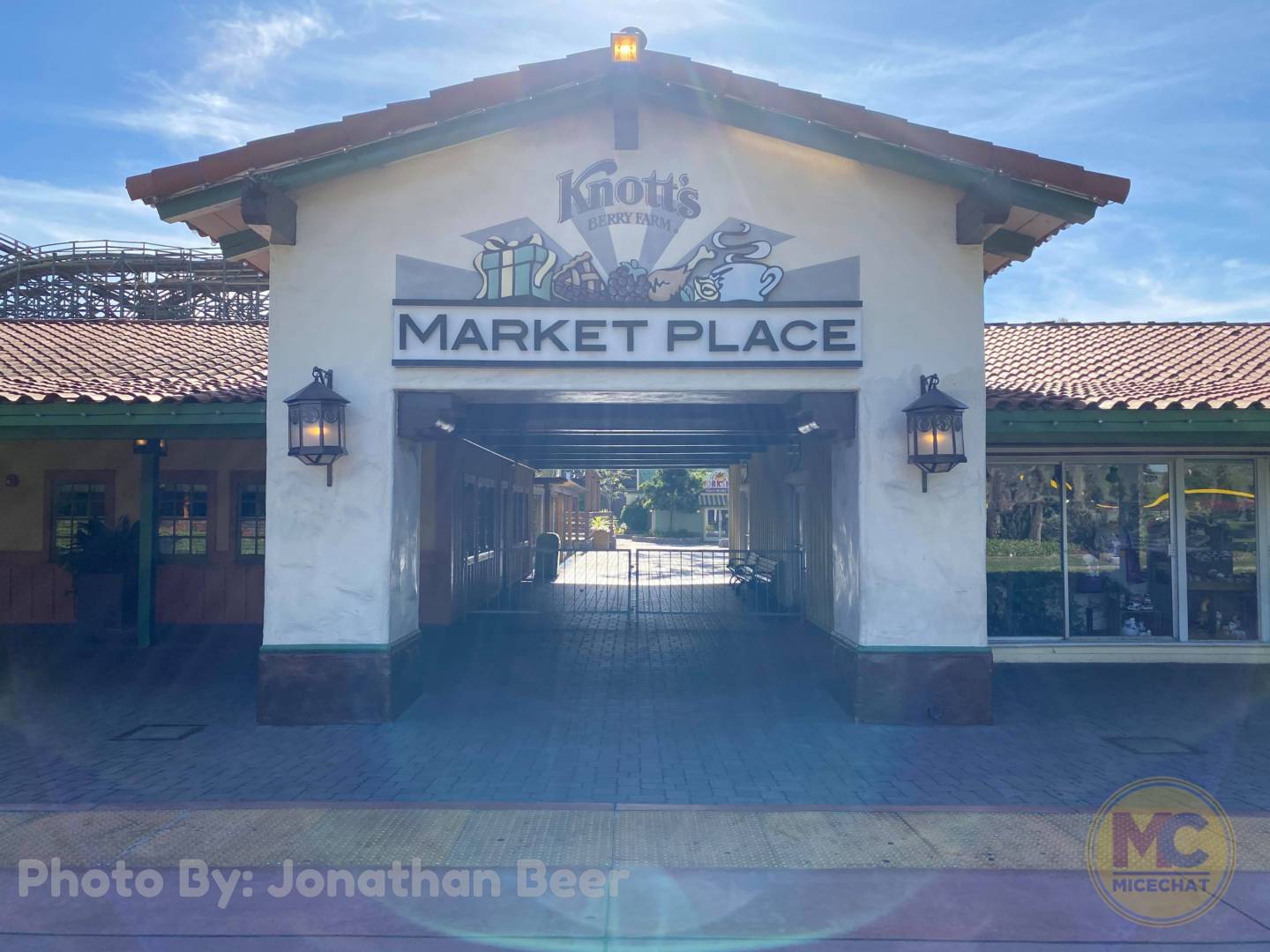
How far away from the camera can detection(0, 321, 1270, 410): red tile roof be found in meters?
8.83

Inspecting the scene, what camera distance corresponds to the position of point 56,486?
1321 cm

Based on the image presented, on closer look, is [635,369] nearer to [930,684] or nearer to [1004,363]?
[930,684]

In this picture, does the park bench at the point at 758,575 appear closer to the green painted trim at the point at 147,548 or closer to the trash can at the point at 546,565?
the trash can at the point at 546,565

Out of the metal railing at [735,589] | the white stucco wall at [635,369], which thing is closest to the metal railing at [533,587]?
the metal railing at [735,589]

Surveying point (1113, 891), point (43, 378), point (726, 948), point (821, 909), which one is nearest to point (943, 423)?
point (1113, 891)

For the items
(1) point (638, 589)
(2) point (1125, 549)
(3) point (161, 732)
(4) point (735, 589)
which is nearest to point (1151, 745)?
(2) point (1125, 549)

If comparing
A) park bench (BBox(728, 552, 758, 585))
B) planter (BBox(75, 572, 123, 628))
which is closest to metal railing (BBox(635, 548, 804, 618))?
park bench (BBox(728, 552, 758, 585))

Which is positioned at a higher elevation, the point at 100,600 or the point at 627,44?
the point at 627,44

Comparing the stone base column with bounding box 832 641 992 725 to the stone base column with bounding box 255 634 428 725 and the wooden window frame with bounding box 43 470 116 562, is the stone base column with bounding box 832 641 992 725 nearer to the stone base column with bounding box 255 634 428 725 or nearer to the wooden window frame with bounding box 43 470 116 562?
the stone base column with bounding box 255 634 428 725

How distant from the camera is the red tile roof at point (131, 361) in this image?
344 inches

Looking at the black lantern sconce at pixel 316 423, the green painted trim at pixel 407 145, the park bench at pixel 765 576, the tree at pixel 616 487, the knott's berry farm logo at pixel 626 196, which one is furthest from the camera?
the tree at pixel 616 487

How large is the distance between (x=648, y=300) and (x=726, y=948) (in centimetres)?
526

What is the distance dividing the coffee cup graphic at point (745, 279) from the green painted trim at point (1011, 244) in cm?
203

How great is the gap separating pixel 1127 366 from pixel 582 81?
24.1 feet
